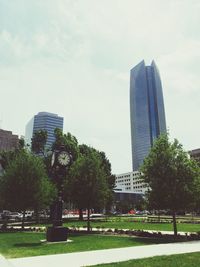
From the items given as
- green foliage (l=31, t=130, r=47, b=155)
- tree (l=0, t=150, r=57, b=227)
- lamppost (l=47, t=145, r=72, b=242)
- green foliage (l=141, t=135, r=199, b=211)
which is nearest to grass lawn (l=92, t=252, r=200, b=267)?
lamppost (l=47, t=145, r=72, b=242)

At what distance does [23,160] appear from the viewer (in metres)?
30.7

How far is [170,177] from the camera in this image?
68.7ft

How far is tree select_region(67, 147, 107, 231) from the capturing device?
26.8m

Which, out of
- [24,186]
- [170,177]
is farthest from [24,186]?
[170,177]

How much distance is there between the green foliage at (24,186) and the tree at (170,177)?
12611mm

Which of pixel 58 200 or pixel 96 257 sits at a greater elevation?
pixel 58 200

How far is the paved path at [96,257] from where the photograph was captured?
36.3 feet

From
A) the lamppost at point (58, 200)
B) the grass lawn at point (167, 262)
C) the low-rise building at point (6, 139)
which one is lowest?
the grass lawn at point (167, 262)

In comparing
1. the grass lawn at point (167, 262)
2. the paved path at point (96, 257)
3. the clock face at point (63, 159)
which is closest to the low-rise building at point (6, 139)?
the clock face at point (63, 159)

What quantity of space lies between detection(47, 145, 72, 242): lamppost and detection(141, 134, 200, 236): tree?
20.8ft

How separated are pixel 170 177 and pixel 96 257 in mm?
10315

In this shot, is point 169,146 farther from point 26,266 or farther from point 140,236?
point 26,266

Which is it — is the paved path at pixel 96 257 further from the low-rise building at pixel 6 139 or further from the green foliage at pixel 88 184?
the low-rise building at pixel 6 139

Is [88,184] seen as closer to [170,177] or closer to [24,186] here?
[24,186]
